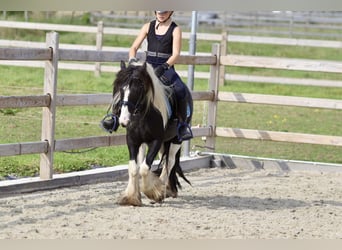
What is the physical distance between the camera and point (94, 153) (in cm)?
1056

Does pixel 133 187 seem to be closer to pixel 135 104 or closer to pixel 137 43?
pixel 135 104

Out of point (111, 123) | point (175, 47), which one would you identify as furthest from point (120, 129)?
point (111, 123)

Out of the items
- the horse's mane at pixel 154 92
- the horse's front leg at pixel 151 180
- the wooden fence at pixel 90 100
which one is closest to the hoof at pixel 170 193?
the horse's front leg at pixel 151 180

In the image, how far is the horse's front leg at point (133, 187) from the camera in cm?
780

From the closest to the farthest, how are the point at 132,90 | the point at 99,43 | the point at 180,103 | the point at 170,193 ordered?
the point at 132,90 < the point at 180,103 < the point at 170,193 < the point at 99,43

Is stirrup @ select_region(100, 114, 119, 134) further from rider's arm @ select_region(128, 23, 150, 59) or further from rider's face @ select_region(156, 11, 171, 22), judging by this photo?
rider's face @ select_region(156, 11, 171, 22)

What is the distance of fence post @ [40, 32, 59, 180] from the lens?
8445 mm

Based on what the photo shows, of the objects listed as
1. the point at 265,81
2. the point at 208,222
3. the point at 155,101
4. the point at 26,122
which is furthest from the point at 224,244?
the point at 265,81

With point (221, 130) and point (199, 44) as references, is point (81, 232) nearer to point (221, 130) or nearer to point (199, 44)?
point (221, 130)

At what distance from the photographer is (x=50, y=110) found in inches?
336

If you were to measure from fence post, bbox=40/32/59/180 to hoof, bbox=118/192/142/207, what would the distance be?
3.35 ft

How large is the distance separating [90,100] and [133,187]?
5.24ft

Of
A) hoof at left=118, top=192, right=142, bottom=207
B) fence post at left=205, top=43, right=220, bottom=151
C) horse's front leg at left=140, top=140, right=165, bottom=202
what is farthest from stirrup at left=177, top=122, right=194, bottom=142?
fence post at left=205, top=43, right=220, bottom=151

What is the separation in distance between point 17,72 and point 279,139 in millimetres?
8428
